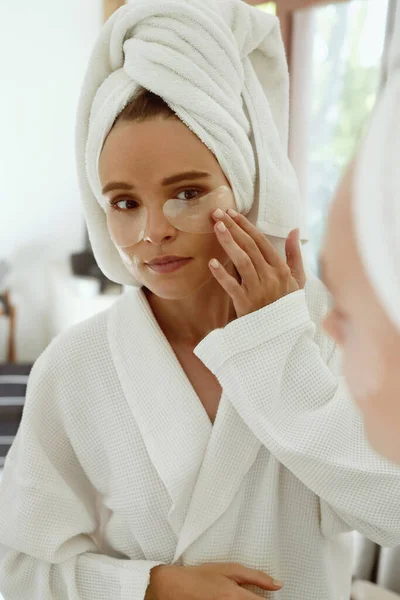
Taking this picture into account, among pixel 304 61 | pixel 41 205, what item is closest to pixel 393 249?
pixel 304 61

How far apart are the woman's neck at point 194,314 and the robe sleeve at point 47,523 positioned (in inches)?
6.1

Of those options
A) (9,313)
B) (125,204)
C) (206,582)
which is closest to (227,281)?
(125,204)

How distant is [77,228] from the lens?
11.4 feet

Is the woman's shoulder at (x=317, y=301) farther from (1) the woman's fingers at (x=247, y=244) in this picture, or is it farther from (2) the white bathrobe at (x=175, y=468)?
(1) the woman's fingers at (x=247, y=244)

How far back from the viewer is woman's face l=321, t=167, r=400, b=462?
0.18 meters

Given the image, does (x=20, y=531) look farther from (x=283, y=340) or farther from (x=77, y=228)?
(x=77, y=228)

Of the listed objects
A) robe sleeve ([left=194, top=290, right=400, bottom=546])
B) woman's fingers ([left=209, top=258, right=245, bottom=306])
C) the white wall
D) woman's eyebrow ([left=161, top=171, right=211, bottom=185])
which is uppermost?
woman's eyebrow ([left=161, top=171, right=211, bottom=185])

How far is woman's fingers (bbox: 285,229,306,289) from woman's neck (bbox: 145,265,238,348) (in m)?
0.11

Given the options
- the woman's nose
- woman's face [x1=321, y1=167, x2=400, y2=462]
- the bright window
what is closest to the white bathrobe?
the woman's nose

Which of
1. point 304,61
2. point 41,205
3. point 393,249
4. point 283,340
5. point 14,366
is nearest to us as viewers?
point 393,249

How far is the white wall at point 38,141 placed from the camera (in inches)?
122

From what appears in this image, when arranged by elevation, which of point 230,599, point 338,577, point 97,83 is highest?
point 97,83

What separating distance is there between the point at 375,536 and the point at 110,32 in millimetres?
626

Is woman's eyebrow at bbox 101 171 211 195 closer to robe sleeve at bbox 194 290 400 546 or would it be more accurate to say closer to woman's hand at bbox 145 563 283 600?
robe sleeve at bbox 194 290 400 546
